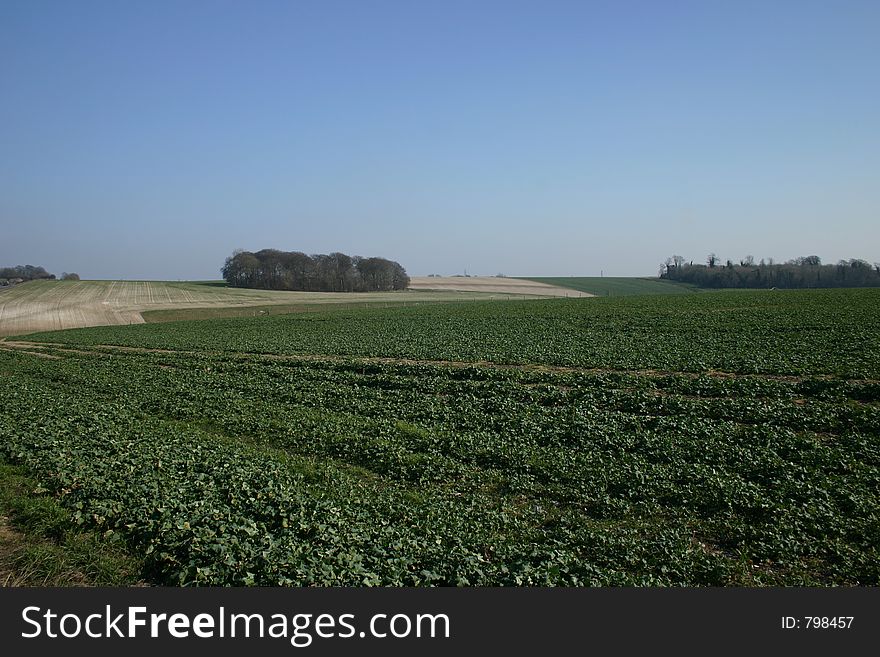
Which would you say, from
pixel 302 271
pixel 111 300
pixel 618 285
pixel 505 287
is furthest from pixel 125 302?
pixel 618 285

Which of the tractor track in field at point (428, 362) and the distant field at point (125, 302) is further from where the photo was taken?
the distant field at point (125, 302)

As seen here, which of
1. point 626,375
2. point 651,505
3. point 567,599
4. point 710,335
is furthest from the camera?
point 710,335

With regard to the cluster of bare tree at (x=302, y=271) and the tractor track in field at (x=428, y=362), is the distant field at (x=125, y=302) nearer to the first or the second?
the cluster of bare tree at (x=302, y=271)

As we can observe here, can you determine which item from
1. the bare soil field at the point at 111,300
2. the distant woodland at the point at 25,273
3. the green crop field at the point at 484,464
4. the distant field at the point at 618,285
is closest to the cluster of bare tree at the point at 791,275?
the distant field at the point at 618,285

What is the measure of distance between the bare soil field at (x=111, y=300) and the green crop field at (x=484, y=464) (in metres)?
45.1

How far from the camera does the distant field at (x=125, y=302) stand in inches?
2744

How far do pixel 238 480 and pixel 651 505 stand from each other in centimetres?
820

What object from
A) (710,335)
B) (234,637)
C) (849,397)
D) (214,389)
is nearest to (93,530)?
(234,637)

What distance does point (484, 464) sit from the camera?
13867 millimetres

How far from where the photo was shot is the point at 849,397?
18.0 metres

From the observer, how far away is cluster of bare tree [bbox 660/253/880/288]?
13188 cm

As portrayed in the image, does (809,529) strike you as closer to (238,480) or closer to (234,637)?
(234,637)

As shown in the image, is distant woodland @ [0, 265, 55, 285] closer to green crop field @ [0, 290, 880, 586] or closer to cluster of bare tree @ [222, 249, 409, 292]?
cluster of bare tree @ [222, 249, 409, 292]

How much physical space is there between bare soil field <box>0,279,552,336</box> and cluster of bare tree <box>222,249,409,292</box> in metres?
14.2
